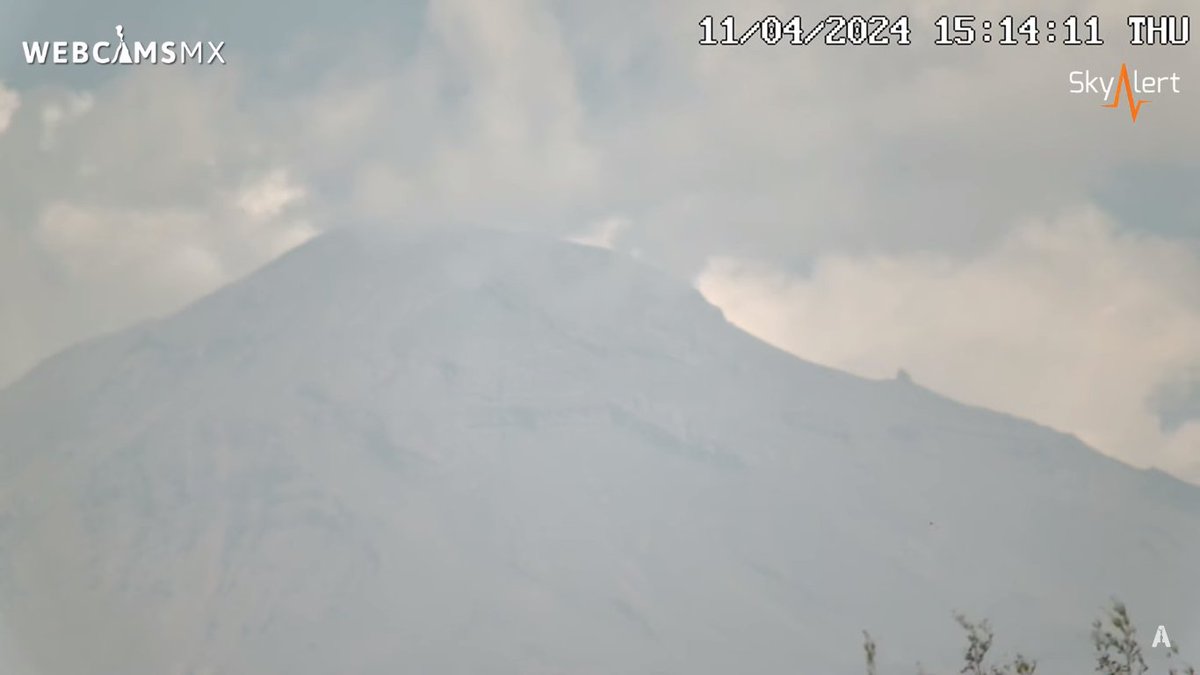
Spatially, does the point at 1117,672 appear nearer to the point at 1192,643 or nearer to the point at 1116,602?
the point at 1116,602

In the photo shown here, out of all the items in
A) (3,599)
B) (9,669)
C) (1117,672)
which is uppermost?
(1117,672)

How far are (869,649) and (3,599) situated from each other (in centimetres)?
18403

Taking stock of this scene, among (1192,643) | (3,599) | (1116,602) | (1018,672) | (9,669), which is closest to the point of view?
(1018,672)

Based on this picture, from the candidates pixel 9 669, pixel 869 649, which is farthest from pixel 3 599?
pixel 869 649

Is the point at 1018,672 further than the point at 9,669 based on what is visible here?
No

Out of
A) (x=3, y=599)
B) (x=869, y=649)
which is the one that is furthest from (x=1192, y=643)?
(x=3, y=599)

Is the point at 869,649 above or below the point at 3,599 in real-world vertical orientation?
above

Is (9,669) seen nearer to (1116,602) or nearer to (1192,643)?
(1116,602)

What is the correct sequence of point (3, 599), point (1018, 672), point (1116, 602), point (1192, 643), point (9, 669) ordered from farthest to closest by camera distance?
point (3, 599), point (1192, 643), point (9, 669), point (1116, 602), point (1018, 672)

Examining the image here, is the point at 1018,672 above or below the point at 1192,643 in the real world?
above

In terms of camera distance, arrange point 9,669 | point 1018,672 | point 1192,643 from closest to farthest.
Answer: point 1018,672 < point 9,669 < point 1192,643

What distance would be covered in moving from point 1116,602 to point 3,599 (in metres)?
187

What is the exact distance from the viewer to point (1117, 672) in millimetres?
37312

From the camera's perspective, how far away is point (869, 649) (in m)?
35.8
